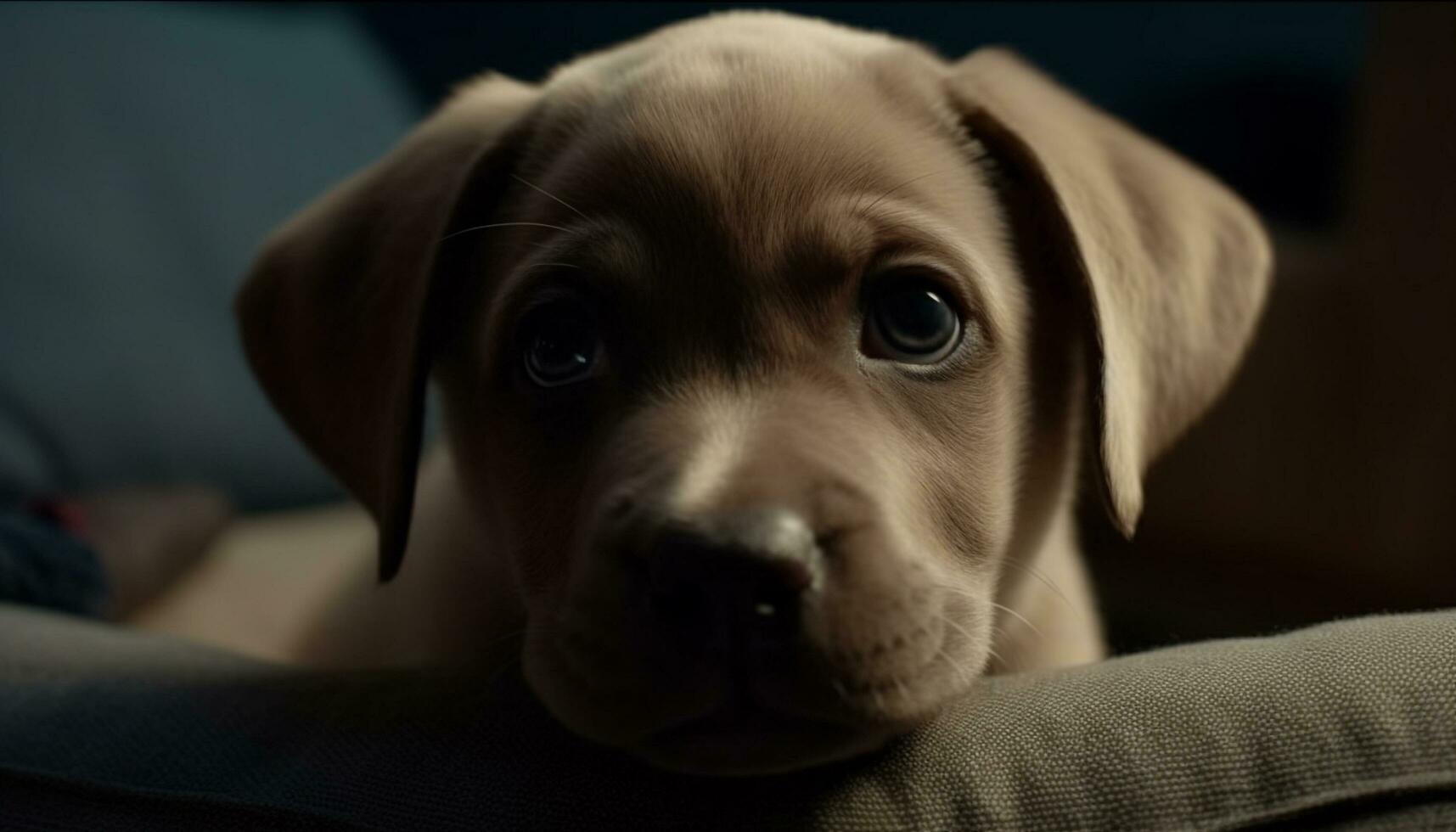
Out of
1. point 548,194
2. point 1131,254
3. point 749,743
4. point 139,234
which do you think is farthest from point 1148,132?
point 749,743

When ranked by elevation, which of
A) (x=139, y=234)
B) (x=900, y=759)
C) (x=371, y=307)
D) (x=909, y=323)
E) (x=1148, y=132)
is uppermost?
(x=909, y=323)

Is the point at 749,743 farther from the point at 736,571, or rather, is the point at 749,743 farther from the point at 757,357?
the point at 757,357

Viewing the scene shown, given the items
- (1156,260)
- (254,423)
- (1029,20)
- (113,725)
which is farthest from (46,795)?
(1029,20)

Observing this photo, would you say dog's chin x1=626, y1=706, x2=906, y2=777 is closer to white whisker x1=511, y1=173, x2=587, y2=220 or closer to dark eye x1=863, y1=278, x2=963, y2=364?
dark eye x1=863, y1=278, x2=963, y2=364

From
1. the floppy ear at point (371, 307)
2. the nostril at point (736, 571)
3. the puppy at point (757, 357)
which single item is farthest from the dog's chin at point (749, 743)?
the floppy ear at point (371, 307)

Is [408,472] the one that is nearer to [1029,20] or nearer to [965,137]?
[965,137]

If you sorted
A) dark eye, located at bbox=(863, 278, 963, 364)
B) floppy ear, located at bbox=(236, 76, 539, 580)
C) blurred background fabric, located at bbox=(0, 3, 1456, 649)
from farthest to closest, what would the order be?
blurred background fabric, located at bbox=(0, 3, 1456, 649) < floppy ear, located at bbox=(236, 76, 539, 580) < dark eye, located at bbox=(863, 278, 963, 364)

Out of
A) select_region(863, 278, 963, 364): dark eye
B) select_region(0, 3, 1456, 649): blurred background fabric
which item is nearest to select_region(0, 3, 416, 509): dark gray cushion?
select_region(0, 3, 1456, 649): blurred background fabric
